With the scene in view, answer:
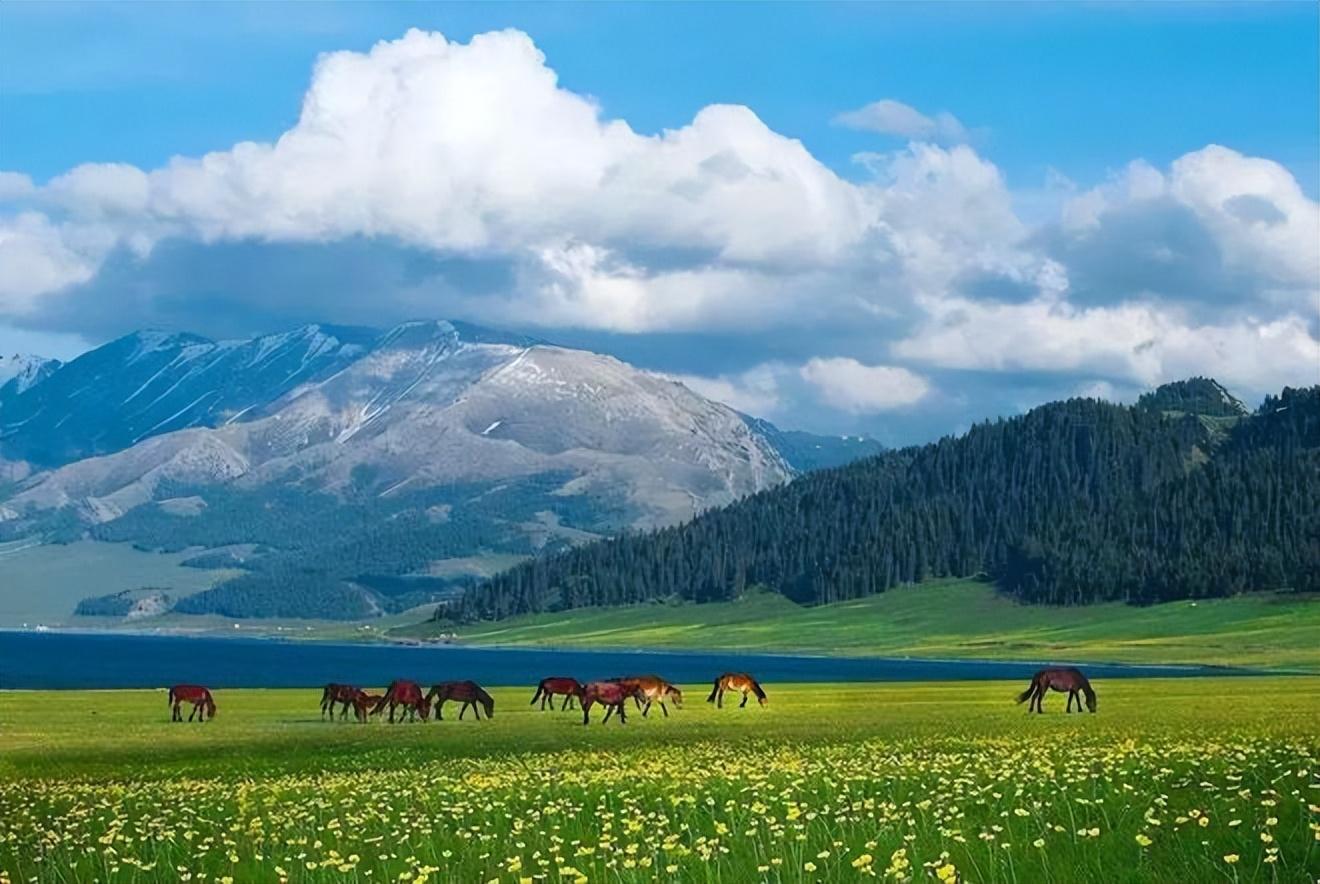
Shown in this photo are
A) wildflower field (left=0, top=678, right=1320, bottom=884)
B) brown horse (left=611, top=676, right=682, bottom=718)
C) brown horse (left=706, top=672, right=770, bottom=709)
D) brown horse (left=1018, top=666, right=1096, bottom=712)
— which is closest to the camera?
wildflower field (left=0, top=678, right=1320, bottom=884)

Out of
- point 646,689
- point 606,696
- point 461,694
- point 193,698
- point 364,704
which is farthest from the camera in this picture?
point 193,698

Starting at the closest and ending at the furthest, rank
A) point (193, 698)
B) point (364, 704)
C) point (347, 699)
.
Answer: point (364, 704) < point (347, 699) < point (193, 698)

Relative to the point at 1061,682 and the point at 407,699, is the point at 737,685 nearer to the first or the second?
the point at 1061,682

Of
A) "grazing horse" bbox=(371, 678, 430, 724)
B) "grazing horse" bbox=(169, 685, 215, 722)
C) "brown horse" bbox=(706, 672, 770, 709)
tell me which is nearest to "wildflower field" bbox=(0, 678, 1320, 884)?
"grazing horse" bbox=(371, 678, 430, 724)

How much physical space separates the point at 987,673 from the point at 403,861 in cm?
16199

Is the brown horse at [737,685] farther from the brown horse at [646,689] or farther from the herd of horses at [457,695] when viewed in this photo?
the herd of horses at [457,695]

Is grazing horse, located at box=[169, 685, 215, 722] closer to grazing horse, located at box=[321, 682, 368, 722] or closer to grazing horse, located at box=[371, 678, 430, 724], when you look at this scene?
→ grazing horse, located at box=[321, 682, 368, 722]

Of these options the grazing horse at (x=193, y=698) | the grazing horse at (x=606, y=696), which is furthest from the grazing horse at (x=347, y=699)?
the grazing horse at (x=606, y=696)

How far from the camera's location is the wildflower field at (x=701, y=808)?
65.9 ft

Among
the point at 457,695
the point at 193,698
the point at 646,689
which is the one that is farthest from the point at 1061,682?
the point at 193,698

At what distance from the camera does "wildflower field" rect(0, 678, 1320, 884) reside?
20078mm

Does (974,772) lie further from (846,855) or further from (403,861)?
(403,861)

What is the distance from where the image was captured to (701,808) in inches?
1027

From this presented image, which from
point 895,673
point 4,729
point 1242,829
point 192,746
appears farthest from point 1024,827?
point 895,673
